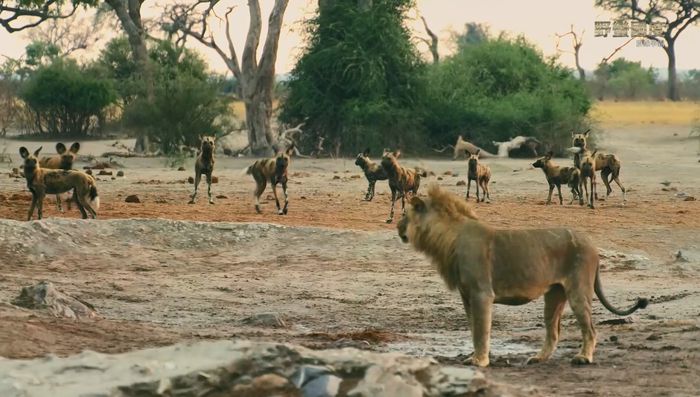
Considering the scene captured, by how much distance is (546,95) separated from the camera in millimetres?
39344

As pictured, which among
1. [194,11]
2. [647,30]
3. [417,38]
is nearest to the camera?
[417,38]

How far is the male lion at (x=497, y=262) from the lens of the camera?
28.1 ft

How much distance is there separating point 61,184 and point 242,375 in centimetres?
1395

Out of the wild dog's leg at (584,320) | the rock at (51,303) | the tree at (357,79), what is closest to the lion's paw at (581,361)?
the wild dog's leg at (584,320)

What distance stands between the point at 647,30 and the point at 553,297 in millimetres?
66549

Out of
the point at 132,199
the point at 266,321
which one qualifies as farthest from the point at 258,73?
the point at 266,321

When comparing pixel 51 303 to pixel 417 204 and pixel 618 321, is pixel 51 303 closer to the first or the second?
pixel 417 204

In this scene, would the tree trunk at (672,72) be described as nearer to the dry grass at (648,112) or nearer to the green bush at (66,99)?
the dry grass at (648,112)

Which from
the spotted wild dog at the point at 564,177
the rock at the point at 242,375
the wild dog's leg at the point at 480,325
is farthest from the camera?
the spotted wild dog at the point at 564,177

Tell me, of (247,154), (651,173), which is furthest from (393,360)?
(247,154)

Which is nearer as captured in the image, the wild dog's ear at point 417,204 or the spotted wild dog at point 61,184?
the wild dog's ear at point 417,204

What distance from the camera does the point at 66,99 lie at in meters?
45.9

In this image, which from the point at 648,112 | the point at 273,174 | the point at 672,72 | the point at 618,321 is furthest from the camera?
the point at 672,72

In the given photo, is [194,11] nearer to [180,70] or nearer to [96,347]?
[180,70]
